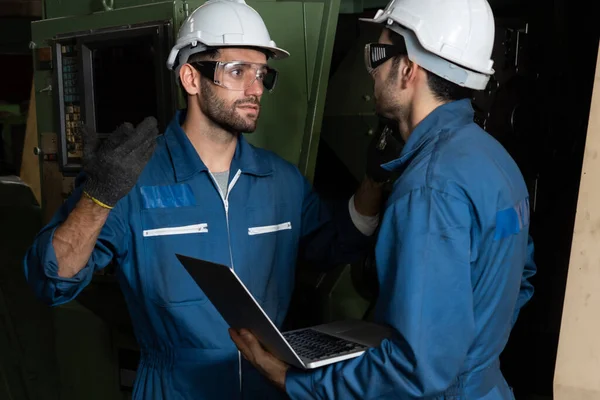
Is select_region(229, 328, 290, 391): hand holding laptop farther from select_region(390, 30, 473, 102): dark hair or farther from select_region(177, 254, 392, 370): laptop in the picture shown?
select_region(390, 30, 473, 102): dark hair

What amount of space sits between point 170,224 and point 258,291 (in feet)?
0.98

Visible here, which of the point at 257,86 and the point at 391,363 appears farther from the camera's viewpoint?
the point at 257,86

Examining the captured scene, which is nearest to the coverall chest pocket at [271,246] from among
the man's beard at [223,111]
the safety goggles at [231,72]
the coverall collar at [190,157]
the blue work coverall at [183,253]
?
the blue work coverall at [183,253]

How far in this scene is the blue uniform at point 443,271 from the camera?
141 centimetres

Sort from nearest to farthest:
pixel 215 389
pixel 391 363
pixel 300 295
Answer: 1. pixel 391 363
2. pixel 215 389
3. pixel 300 295

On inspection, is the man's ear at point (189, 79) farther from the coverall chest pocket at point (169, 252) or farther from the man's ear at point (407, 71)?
the man's ear at point (407, 71)

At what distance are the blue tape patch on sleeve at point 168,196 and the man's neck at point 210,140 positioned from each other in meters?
0.12

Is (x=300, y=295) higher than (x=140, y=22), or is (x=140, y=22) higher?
(x=140, y=22)

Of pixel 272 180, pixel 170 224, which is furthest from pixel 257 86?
pixel 170 224

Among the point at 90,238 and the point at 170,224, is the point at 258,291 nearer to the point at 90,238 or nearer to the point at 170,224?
the point at 170,224

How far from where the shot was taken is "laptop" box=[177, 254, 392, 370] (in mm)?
1483

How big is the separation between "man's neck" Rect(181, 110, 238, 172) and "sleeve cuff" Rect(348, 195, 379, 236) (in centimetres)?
37

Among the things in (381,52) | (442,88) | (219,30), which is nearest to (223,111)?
(219,30)

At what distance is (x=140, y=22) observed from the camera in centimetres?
228
